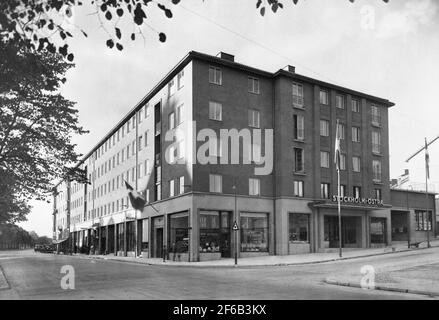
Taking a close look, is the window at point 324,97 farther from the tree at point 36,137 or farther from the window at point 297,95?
the tree at point 36,137

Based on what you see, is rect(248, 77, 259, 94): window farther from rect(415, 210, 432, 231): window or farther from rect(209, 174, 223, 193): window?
rect(415, 210, 432, 231): window

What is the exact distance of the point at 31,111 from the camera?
23.4 metres

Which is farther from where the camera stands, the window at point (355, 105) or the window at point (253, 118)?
the window at point (355, 105)

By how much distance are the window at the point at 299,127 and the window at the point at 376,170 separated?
9.99m

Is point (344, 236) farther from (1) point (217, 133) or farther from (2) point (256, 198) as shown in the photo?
(1) point (217, 133)

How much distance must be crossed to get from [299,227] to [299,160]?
19.7ft

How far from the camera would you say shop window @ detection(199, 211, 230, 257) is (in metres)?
38.0

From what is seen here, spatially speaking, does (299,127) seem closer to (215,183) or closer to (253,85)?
(253,85)

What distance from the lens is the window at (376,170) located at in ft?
159

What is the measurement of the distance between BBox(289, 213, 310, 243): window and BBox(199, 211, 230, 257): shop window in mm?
5865

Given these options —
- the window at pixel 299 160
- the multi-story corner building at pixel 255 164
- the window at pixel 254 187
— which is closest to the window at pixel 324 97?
the multi-story corner building at pixel 255 164

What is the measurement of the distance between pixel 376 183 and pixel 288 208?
40.8 feet

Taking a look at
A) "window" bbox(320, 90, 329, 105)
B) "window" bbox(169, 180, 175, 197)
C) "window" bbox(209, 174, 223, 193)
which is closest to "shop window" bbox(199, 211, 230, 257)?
"window" bbox(209, 174, 223, 193)

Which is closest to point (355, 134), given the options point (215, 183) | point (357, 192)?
point (357, 192)
